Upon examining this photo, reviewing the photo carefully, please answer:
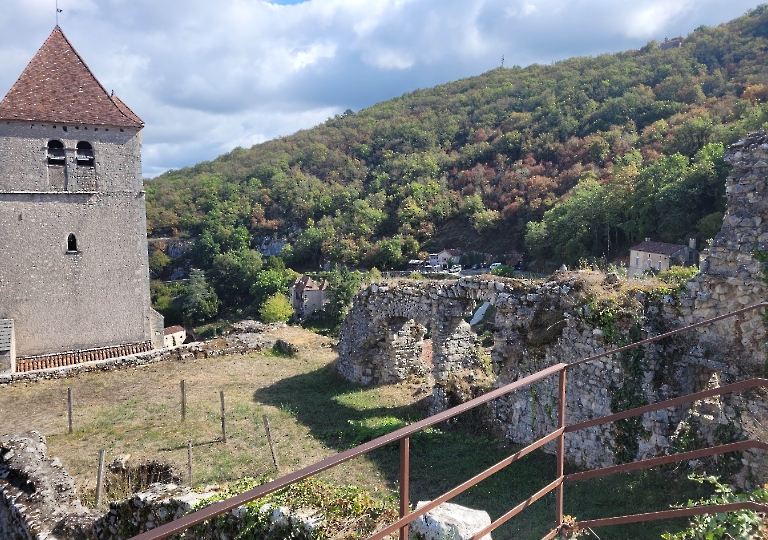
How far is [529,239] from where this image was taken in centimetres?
4197

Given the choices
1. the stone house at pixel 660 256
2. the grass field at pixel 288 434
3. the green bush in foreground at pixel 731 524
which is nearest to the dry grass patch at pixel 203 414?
the grass field at pixel 288 434

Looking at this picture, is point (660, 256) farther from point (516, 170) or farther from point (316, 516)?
point (516, 170)

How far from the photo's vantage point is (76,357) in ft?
58.2

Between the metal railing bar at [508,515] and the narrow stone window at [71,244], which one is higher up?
the narrow stone window at [71,244]

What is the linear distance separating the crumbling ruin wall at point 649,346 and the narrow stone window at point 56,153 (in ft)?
51.4

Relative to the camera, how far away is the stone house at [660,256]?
26.4 m

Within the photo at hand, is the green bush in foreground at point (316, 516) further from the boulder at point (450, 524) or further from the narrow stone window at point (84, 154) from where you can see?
the narrow stone window at point (84, 154)

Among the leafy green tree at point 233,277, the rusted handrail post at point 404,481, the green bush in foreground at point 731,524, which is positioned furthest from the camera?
the leafy green tree at point 233,277

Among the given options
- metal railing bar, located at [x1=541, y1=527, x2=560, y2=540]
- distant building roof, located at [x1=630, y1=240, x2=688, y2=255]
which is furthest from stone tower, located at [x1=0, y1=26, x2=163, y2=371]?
distant building roof, located at [x1=630, y1=240, x2=688, y2=255]

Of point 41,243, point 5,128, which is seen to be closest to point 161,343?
point 41,243

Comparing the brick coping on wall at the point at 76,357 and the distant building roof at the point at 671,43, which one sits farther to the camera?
the distant building roof at the point at 671,43

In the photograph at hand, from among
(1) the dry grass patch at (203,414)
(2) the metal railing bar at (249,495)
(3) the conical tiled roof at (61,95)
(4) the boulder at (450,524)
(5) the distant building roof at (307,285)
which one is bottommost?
(1) the dry grass patch at (203,414)

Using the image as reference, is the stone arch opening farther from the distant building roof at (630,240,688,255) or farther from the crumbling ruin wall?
the distant building roof at (630,240,688,255)

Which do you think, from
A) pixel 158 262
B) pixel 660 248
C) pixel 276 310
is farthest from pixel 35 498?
pixel 158 262
